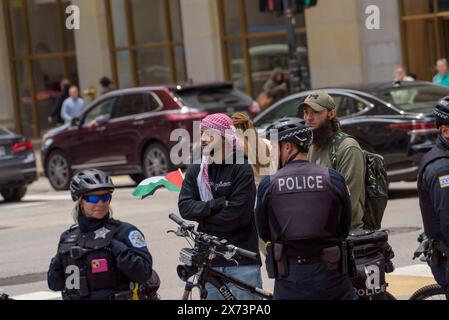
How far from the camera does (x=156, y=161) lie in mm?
21266

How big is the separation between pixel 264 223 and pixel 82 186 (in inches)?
41.2

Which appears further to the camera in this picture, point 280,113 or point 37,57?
point 37,57

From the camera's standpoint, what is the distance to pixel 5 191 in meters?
21.4

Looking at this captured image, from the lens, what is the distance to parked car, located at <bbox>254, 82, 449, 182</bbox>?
16.3 m

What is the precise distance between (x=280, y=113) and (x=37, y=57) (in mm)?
16805

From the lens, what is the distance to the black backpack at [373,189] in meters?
7.82

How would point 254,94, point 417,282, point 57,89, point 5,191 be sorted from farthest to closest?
point 57,89 → point 254,94 → point 5,191 → point 417,282

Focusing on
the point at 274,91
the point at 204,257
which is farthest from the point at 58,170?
the point at 204,257

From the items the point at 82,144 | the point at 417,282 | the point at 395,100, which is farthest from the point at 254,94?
the point at 417,282

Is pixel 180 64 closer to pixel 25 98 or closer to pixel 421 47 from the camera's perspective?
pixel 25 98

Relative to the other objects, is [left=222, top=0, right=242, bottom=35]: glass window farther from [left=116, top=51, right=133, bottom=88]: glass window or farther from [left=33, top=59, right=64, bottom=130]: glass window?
[left=33, top=59, right=64, bottom=130]: glass window

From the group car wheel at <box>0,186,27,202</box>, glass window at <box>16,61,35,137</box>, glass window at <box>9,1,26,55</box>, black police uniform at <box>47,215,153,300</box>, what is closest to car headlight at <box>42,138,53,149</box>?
car wheel at <box>0,186,27,202</box>

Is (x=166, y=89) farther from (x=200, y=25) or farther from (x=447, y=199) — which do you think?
(x=447, y=199)

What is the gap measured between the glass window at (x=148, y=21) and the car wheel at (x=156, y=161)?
29.8 feet
